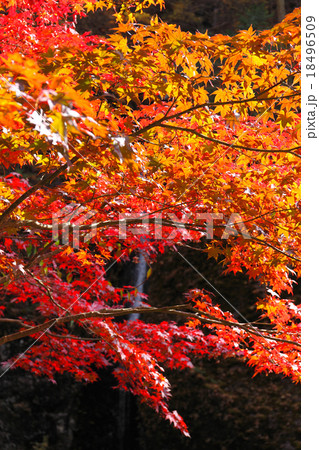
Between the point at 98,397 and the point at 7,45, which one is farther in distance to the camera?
the point at 98,397

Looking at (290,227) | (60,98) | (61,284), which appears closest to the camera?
(60,98)

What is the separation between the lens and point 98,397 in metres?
9.05

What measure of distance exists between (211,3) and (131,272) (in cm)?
973

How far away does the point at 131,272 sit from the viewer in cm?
1059

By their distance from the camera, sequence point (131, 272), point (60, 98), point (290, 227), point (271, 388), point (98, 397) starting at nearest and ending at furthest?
point (60, 98), point (290, 227), point (271, 388), point (98, 397), point (131, 272)

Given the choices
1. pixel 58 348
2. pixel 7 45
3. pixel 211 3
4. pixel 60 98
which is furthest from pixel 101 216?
pixel 211 3

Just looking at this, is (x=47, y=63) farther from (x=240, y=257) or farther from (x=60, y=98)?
(x=240, y=257)

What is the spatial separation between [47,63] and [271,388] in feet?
22.5

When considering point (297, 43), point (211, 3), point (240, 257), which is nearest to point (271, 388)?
point (240, 257)
